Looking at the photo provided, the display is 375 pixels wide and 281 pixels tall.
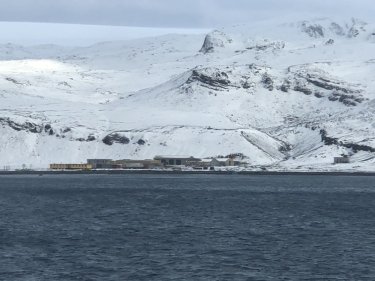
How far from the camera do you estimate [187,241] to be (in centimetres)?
11612

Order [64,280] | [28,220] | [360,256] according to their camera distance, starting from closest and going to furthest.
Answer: [64,280] → [360,256] → [28,220]

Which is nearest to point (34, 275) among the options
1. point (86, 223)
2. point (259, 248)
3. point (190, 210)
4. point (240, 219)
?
point (259, 248)

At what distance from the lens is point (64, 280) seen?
90.7 meters

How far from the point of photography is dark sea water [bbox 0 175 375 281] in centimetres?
9538

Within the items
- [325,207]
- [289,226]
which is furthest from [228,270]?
[325,207]

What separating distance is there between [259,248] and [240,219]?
34.5m

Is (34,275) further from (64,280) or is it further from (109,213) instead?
(109,213)

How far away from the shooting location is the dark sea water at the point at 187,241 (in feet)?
313

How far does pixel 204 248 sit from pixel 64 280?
22996mm

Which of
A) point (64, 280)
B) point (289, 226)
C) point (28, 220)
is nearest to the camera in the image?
point (64, 280)

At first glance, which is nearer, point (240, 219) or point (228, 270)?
point (228, 270)

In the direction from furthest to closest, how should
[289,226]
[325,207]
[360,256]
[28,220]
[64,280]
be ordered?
[325,207] → [28,220] → [289,226] → [360,256] → [64,280]

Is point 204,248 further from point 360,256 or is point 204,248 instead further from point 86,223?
point 86,223

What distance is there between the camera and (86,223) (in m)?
137
